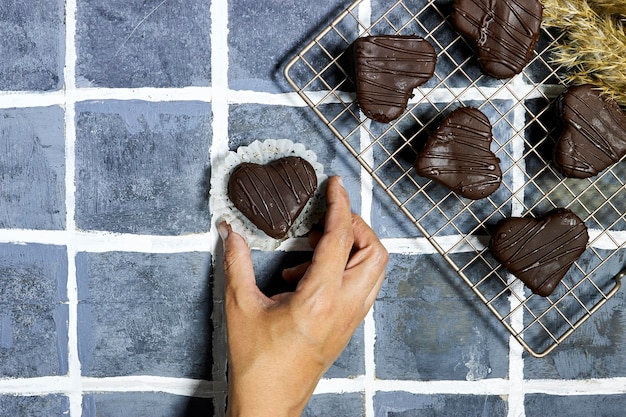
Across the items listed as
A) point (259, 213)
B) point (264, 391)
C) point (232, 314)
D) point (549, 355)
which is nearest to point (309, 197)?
point (259, 213)

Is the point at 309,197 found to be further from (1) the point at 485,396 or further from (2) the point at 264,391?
(1) the point at 485,396

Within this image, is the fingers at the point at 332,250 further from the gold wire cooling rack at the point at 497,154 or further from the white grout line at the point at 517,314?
the white grout line at the point at 517,314

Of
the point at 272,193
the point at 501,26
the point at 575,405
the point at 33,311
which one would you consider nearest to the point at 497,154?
the point at 501,26

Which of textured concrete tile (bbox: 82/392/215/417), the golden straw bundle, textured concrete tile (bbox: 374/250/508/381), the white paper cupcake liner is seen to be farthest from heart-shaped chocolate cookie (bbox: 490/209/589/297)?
textured concrete tile (bbox: 82/392/215/417)

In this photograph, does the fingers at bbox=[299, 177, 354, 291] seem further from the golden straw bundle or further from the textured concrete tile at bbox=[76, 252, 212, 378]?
the golden straw bundle

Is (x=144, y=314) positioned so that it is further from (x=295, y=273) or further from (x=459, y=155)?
(x=459, y=155)

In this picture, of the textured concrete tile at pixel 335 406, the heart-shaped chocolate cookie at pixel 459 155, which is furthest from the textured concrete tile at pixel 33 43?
the textured concrete tile at pixel 335 406
